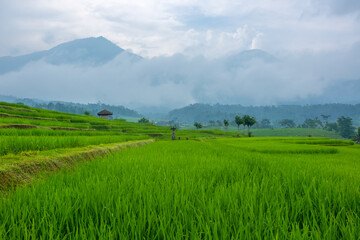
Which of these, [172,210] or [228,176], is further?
[228,176]

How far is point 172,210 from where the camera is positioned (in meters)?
1.68

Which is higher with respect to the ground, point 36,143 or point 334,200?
point 36,143

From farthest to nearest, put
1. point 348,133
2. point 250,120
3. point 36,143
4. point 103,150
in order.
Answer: point 348,133, point 250,120, point 103,150, point 36,143

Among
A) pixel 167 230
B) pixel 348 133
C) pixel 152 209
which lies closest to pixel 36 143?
pixel 152 209

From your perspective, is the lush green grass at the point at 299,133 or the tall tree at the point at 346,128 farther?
the lush green grass at the point at 299,133

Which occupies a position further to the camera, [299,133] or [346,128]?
[299,133]

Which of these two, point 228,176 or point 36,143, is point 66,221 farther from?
point 36,143

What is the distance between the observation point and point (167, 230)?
1448 millimetres

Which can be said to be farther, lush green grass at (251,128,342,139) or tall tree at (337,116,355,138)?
lush green grass at (251,128,342,139)

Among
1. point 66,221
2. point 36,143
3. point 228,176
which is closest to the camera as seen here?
point 66,221

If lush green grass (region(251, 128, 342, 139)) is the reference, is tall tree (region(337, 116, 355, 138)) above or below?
above

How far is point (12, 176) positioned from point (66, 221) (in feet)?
4.82

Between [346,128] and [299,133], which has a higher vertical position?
[346,128]

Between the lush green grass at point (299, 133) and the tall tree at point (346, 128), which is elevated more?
the tall tree at point (346, 128)
